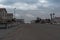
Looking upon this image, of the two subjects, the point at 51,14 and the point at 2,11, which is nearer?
the point at 2,11

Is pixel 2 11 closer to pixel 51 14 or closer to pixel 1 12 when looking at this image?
pixel 1 12

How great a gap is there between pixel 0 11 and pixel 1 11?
144cm

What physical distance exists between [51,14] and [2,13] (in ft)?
146

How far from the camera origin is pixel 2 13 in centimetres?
9956

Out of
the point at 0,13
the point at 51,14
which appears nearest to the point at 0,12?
the point at 0,13

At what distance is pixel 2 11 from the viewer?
100062 mm

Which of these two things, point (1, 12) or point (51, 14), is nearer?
point (1, 12)

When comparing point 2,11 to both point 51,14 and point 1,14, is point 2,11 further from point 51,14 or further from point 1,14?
point 51,14

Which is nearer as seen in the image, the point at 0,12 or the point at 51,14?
the point at 0,12

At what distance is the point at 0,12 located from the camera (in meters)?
99.6

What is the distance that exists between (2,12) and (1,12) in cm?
69

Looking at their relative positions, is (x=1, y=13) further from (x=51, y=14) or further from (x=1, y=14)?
(x=51, y=14)

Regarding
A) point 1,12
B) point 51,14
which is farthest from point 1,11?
point 51,14

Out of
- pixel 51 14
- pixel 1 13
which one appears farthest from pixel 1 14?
pixel 51 14
